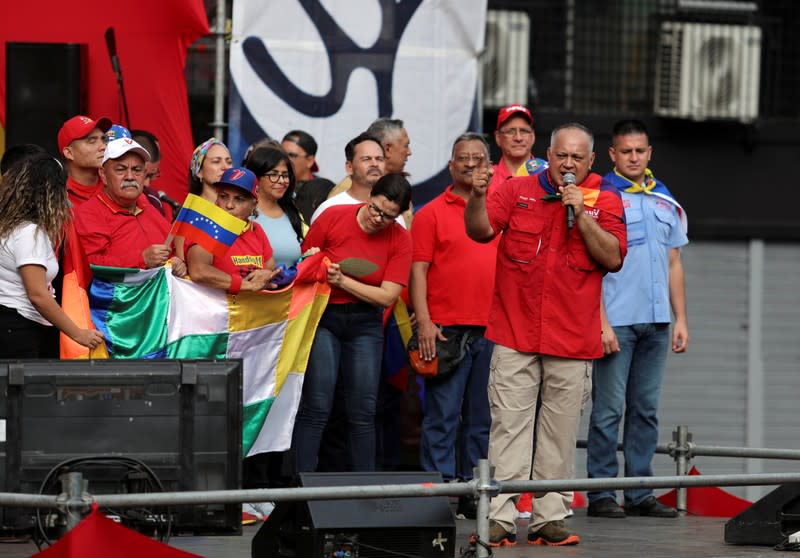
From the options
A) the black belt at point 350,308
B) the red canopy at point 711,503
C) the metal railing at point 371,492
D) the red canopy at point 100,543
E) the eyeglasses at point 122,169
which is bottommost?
the red canopy at point 711,503

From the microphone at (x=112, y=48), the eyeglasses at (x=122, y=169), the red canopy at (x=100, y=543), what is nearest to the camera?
the red canopy at (x=100, y=543)

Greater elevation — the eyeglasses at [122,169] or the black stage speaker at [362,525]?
the eyeglasses at [122,169]

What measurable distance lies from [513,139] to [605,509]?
226 centimetres

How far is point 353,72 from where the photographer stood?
36.6 ft

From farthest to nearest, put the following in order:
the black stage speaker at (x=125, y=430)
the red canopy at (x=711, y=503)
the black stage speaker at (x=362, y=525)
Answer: the red canopy at (x=711, y=503) < the black stage speaker at (x=362, y=525) < the black stage speaker at (x=125, y=430)

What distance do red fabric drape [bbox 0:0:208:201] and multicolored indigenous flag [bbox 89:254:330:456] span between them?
2016 millimetres

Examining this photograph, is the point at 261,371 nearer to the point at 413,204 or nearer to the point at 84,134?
the point at 84,134

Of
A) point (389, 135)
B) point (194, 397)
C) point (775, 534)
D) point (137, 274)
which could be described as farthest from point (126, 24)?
point (775, 534)

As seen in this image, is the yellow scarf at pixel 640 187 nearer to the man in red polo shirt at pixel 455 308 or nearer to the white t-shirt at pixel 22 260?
the man in red polo shirt at pixel 455 308

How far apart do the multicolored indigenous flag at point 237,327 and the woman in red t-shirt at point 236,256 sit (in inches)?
4.5

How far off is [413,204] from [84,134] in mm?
2911

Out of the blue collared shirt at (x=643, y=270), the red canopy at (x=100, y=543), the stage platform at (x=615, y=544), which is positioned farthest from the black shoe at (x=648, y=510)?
the red canopy at (x=100, y=543)

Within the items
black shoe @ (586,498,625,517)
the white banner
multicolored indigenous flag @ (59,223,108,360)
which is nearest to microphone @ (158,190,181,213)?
the white banner

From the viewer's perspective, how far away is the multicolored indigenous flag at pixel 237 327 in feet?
28.2
